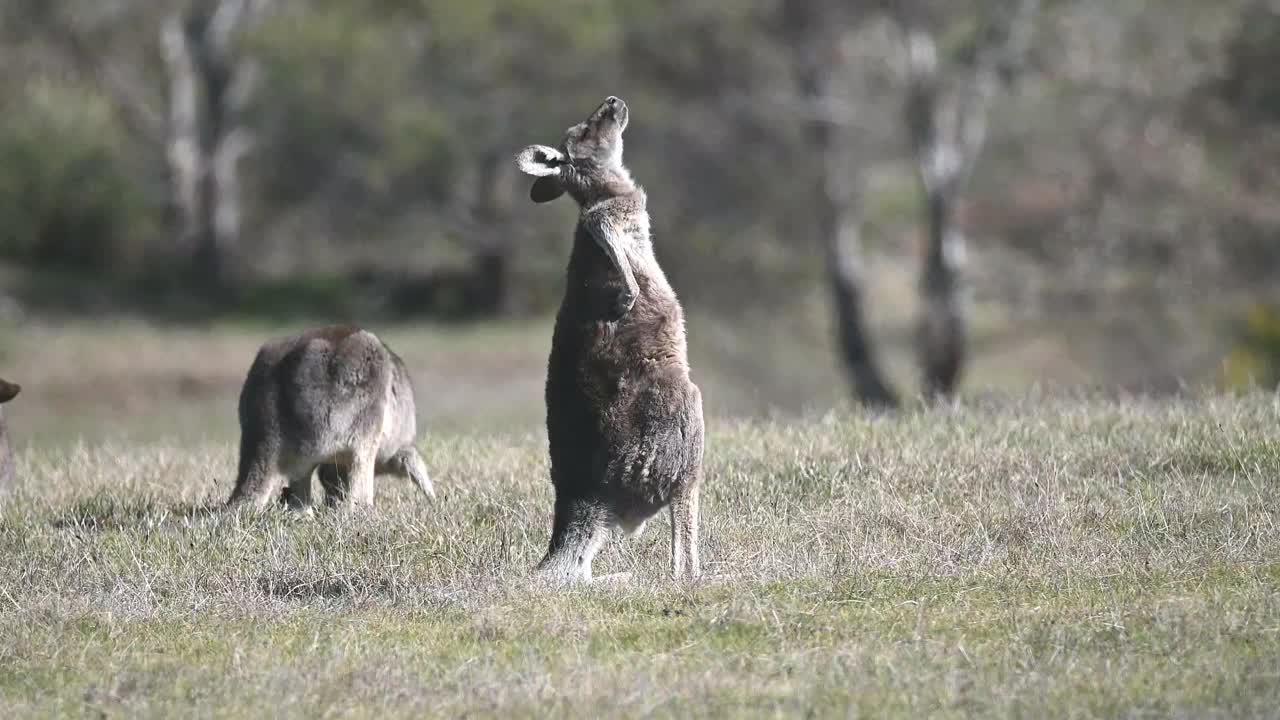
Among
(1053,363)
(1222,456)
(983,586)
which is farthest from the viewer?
(1053,363)

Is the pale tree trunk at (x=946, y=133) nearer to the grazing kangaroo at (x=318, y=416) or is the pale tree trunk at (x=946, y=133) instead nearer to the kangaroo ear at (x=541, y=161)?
the grazing kangaroo at (x=318, y=416)

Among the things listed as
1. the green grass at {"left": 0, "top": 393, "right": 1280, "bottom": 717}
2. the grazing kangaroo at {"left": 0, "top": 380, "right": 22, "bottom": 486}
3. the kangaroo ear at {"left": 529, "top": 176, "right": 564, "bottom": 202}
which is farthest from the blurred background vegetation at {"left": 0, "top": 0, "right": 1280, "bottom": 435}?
the grazing kangaroo at {"left": 0, "top": 380, "right": 22, "bottom": 486}

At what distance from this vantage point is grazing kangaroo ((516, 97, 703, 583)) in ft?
22.4

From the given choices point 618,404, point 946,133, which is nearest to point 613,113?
point 618,404

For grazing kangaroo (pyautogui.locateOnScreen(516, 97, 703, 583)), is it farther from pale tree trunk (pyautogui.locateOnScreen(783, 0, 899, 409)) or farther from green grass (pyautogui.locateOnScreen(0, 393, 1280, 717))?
pale tree trunk (pyautogui.locateOnScreen(783, 0, 899, 409))

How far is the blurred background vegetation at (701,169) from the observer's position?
83.4 ft

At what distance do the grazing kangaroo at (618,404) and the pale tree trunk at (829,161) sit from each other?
18.9 m

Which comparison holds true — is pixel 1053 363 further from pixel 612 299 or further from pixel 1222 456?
pixel 612 299

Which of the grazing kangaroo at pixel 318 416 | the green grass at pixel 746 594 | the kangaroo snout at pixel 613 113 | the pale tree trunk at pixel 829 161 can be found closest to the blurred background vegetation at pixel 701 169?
the pale tree trunk at pixel 829 161

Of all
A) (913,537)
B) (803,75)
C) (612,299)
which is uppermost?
(803,75)

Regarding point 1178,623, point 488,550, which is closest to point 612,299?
point 488,550

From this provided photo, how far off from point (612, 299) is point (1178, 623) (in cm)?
254

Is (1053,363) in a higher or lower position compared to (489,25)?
lower

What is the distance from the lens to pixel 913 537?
25.4ft
